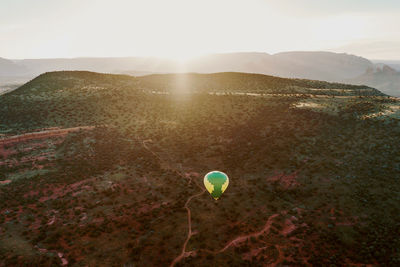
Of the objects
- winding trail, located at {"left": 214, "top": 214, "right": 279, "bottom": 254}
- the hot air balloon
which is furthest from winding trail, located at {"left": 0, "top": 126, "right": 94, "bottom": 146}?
winding trail, located at {"left": 214, "top": 214, "right": 279, "bottom": 254}

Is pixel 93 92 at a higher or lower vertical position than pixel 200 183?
higher

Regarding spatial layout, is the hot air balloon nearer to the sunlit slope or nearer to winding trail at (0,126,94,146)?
winding trail at (0,126,94,146)

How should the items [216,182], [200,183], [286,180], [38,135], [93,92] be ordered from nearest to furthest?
1. [216,182]
2. [286,180]
3. [200,183]
4. [38,135]
5. [93,92]

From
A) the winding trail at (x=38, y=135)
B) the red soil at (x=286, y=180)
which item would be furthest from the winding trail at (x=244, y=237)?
the winding trail at (x=38, y=135)

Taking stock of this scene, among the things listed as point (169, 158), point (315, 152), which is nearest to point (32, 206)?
point (169, 158)

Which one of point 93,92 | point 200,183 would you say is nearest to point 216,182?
point 200,183

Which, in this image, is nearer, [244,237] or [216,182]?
[244,237]

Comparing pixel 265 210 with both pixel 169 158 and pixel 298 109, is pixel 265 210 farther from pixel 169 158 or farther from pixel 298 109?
pixel 298 109

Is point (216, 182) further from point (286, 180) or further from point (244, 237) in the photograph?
point (286, 180)

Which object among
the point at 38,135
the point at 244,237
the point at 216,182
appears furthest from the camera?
the point at 38,135
